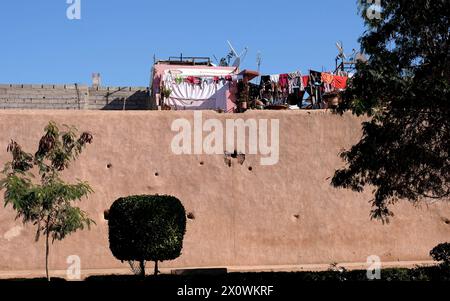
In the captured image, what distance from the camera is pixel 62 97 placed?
2148cm

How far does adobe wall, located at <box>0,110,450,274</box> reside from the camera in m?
13.4

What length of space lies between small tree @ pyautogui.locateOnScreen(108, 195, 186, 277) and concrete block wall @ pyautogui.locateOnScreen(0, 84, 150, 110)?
33.6 feet

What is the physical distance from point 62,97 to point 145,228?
11917 millimetres

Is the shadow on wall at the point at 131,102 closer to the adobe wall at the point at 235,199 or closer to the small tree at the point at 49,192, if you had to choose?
the adobe wall at the point at 235,199

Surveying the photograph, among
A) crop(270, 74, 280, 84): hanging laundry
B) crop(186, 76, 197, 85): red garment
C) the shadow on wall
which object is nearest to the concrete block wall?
the shadow on wall

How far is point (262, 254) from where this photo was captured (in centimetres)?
1397

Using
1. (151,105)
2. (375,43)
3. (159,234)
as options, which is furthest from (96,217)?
(151,105)

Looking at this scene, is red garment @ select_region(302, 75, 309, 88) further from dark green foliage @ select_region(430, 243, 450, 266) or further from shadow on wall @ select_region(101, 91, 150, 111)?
dark green foliage @ select_region(430, 243, 450, 266)

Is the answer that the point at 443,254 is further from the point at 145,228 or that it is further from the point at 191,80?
the point at 191,80

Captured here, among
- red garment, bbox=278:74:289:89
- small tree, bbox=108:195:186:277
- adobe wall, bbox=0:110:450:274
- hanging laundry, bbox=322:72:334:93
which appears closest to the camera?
small tree, bbox=108:195:186:277

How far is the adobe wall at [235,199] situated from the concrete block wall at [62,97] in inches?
285

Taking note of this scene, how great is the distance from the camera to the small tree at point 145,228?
10734mm
